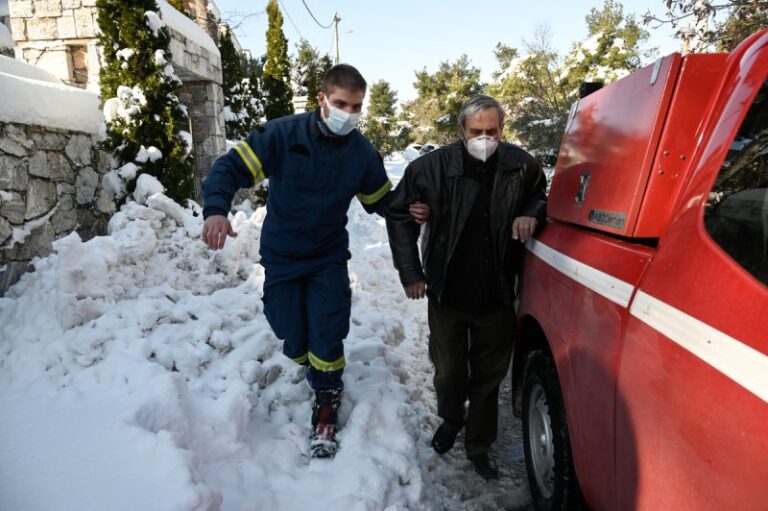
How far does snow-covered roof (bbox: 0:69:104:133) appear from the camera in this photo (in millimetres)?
4063

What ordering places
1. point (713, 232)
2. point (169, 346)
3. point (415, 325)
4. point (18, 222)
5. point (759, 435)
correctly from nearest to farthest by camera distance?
→ point (759, 435) → point (713, 232) → point (169, 346) → point (18, 222) → point (415, 325)

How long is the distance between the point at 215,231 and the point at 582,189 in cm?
168

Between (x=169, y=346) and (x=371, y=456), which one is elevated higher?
(x=169, y=346)

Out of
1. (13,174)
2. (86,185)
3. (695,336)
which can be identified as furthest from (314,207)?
(86,185)

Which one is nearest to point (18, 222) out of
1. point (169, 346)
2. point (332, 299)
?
point (169, 346)

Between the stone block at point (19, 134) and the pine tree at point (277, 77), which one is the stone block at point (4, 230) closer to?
the stone block at point (19, 134)

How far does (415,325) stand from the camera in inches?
195

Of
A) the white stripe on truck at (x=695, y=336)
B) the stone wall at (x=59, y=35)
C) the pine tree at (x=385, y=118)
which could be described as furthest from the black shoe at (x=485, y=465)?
the pine tree at (x=385, y=118)

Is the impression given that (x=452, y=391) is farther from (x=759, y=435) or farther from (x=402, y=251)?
(x=759, y=435)

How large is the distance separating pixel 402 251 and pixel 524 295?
694 millimetres

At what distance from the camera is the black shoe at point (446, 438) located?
112 inches

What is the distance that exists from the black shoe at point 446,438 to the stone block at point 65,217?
417 cm

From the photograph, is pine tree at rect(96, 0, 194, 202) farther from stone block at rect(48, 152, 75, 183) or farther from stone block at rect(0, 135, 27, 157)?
stone block at rect(0, 135, 27, 157)

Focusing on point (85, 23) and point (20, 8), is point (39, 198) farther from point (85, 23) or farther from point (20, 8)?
point (20, 8)
